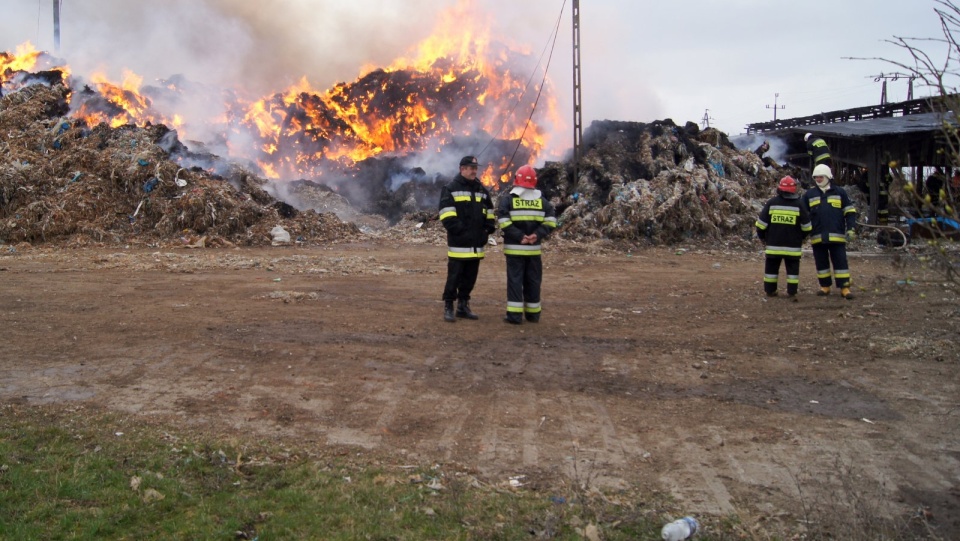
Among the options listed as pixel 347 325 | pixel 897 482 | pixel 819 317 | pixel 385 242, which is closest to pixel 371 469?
pixel 897 482

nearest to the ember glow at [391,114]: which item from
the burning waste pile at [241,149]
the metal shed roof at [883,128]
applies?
the burning waste pile at [241,149]

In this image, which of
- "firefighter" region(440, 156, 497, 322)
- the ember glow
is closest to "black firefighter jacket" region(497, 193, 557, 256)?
"firefighter" region(440, 156, 497, 322)

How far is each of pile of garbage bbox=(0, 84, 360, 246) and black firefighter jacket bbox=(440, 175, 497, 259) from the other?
10.3 m

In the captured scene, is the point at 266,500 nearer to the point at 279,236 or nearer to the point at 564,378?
the point at 564,378

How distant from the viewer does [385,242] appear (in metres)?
18.2

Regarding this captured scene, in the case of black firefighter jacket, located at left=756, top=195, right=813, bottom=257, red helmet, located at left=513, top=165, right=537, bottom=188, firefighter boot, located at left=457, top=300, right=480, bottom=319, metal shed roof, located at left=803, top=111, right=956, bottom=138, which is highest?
metal shed roof, located at left=803, top=111, right=956, bottom=138

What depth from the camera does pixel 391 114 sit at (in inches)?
1137

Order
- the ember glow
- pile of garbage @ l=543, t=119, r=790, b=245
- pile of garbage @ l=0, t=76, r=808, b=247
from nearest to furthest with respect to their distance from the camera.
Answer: pile of garbage @ l=0, t=76, r=808, b=247 → pile of garbage @ l=543, t=119, r=790, b=245 → the ember glow

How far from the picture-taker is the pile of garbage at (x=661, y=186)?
17.6 m

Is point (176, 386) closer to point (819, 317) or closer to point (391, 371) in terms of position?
point (391, 371)

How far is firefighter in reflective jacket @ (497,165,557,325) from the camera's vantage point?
7.85 m

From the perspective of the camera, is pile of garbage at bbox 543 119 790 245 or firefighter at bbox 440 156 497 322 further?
pile of garbage at bbox 543 119 790 245

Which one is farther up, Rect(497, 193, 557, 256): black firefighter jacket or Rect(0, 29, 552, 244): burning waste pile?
Rect(0, 29, 552, 244): burning waste pile

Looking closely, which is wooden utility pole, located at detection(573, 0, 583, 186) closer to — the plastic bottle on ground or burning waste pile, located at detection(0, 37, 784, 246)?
burning waste pile, located at detection(0, 37, 784, 246)
